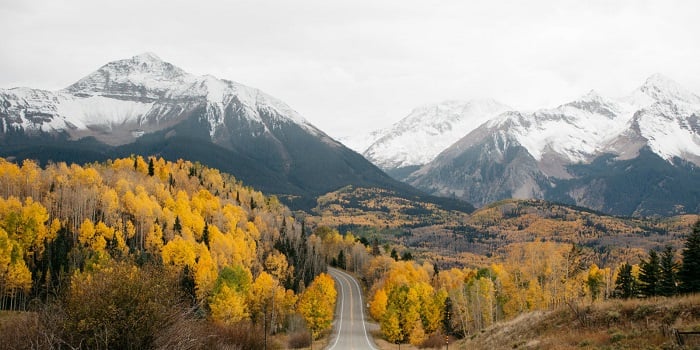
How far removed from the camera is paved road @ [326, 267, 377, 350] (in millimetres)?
103756

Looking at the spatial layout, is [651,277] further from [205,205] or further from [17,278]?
[205,205]

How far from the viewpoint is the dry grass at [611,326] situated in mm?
35922

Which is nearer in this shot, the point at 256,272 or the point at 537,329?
the point at 537,329

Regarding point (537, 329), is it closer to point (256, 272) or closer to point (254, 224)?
point (256, 272)

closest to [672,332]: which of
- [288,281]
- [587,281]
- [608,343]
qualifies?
[608,343]

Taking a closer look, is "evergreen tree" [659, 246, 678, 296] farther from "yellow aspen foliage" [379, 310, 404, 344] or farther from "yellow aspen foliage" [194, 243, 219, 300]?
"yellow aspen foliage" [194, 243, 219, 300]

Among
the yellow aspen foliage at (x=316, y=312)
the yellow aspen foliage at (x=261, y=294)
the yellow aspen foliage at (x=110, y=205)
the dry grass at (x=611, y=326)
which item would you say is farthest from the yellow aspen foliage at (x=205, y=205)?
the dry grass at (x=611, y=326)

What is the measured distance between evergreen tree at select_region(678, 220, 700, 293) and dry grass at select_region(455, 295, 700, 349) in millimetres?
16849

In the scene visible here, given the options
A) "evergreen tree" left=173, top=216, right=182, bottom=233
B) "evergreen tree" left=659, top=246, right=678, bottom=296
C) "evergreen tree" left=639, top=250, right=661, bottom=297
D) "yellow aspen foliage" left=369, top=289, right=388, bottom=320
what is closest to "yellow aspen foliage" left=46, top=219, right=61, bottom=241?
"evergreen tree" left=173, top=216, right=182, bottom=233

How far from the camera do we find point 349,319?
132750 millimetres

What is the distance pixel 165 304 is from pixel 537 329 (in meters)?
31.6

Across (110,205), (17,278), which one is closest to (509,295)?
(110,205)

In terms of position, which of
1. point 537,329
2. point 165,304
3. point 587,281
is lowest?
point 587,281

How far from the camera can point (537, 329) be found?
4844 cm
